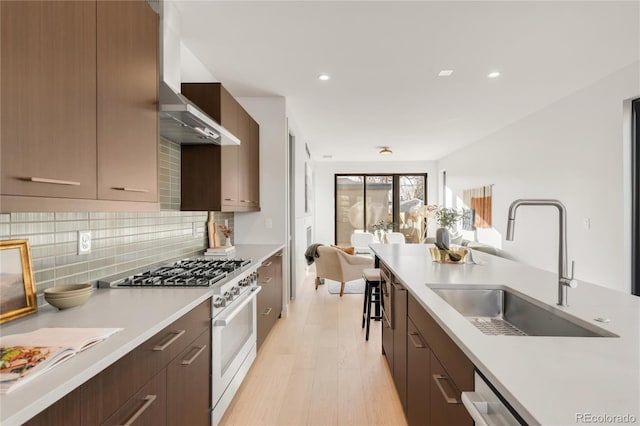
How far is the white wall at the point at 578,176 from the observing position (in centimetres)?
333

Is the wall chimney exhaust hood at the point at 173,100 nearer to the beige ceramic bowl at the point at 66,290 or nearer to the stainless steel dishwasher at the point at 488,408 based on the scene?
the beige ceramic bowl at the point at 66,290

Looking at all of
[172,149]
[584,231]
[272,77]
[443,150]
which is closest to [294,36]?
[272,77]

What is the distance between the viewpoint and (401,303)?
6.63 ft

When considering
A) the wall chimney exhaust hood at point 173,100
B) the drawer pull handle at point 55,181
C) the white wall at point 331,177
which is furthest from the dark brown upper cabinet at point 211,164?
the white wall at point 331,177

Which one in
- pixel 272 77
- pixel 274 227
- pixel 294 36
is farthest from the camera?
pixel 274 227

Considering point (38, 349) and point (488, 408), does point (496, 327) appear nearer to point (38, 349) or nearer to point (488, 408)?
point (488, 408)

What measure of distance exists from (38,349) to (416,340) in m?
1.44

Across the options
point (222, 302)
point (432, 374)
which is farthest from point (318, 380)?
point (432, 374)

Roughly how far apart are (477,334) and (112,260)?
72.2 inches

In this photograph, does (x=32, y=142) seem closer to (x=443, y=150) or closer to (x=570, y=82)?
(x=570, y=82)

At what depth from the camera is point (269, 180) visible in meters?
4.12

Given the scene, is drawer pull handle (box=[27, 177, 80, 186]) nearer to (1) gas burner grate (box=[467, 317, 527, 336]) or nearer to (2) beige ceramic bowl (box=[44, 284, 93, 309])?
(2) beige ceramic bowl (box=[44, 284, 93, 309])

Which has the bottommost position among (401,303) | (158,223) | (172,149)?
(401,303)

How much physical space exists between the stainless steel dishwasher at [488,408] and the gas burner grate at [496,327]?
700 millimetres
